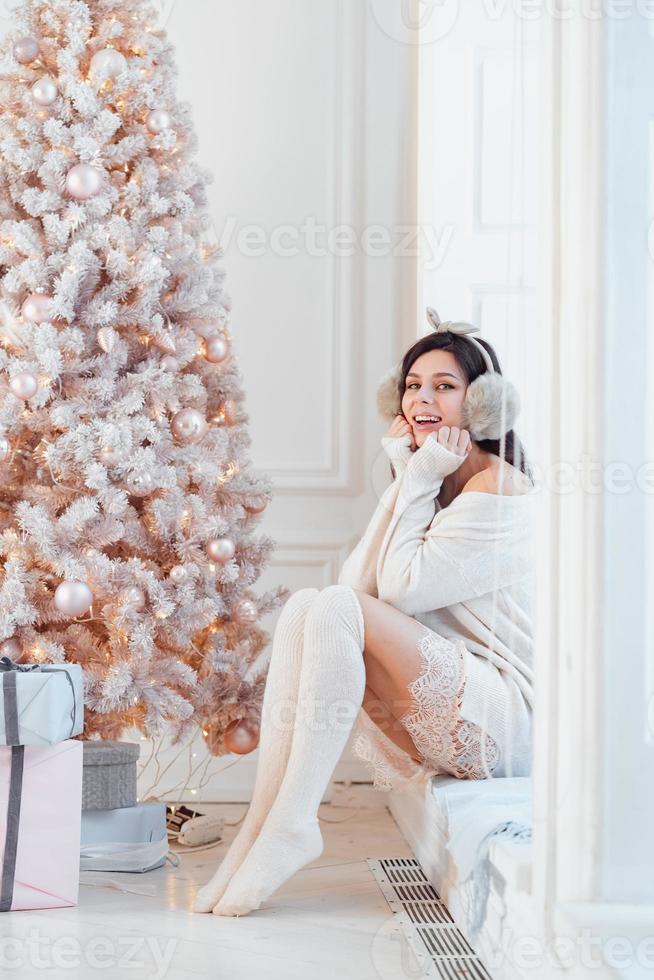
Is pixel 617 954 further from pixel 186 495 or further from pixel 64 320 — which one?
pixel 64 320

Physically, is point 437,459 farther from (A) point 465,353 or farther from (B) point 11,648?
(B) point 11,648

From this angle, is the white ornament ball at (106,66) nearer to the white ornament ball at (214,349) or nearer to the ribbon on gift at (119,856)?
the white ornament ball at (214,349)

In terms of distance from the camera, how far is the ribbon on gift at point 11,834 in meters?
1.76

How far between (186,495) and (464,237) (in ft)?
3.49

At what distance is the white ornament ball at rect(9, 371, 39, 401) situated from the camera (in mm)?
2059

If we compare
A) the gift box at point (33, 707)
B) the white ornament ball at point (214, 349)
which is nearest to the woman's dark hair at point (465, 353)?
the white ornament ball at point (214, 349)

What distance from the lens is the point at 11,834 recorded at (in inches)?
69.8

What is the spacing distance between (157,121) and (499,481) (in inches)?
44.0

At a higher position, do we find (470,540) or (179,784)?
(470,540)

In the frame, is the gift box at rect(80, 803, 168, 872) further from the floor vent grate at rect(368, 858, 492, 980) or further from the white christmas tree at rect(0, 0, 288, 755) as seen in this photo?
the floor vent grate at rect(368, 858, 492, 980)

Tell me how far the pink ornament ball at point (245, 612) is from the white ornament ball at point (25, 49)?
4.04ft

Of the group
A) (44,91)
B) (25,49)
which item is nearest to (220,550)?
(44,91)

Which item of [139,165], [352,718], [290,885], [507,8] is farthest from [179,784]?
[507,8]

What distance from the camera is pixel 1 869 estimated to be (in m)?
1.77
